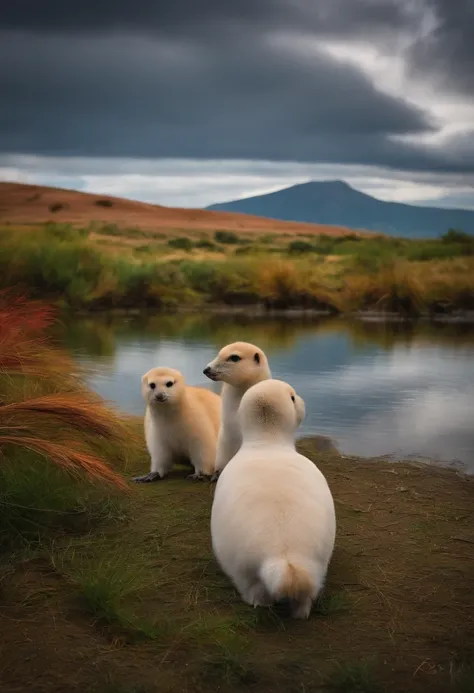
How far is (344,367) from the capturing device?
39.4 ft

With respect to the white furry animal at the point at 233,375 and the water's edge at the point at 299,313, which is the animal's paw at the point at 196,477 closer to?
the white furry animal at the point at 233,375

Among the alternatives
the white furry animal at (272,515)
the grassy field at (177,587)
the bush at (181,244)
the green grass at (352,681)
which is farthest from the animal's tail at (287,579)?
the bush at (181,244)

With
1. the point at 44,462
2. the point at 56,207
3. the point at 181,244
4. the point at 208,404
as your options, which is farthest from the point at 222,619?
the point at 56,207

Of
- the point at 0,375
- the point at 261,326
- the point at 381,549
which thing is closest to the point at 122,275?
the point at 261,326

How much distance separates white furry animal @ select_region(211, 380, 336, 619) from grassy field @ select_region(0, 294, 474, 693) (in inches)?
5.2

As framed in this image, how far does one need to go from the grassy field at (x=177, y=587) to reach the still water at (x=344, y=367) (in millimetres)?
1880

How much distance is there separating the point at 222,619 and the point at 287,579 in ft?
0.98

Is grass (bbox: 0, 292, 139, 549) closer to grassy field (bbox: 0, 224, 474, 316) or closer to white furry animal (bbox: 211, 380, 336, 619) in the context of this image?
white furry animal (bbox: 211, 380, 336, 619)

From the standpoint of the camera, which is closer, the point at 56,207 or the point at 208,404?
the point at 208,404

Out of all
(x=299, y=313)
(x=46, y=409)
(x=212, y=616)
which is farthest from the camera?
(x=299, y=313)

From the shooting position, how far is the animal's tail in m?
3.24

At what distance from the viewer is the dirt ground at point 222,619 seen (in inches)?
115

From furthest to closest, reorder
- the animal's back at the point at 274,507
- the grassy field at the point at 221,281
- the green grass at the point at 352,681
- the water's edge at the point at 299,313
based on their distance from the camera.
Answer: the water's edge at the point at 299,313, the grassy field at the point at 221,281, the animal's back at the point at 274,507, the green grass at the point at 352,681

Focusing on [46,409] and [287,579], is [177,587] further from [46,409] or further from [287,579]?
[46,409]
